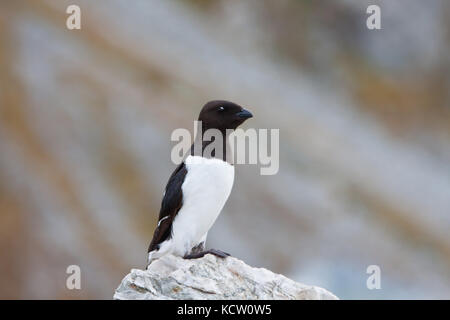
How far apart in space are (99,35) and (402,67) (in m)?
6.03

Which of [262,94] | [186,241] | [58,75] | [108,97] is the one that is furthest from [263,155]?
[186,241]

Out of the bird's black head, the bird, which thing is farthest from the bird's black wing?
the bird's black head

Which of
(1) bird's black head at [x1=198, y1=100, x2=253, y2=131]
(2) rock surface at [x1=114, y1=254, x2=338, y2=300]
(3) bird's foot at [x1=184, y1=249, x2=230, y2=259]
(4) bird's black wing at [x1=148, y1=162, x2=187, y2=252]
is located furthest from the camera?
(4) bird's black wing at [x1=148, y1=162, x2=187, y2=252]

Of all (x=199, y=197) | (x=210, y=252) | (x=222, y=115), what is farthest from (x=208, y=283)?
(x=222, y=115)

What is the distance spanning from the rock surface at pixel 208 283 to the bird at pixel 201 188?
0.44 ft

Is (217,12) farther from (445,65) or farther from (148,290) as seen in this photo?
(148,290)

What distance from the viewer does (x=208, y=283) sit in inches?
221

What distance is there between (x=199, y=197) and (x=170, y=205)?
0.27 meters

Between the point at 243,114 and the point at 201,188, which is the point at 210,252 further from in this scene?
the point at 243,114

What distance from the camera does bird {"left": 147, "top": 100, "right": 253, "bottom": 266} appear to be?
19.4 feet

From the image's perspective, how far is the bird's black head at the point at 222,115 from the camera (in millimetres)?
5953

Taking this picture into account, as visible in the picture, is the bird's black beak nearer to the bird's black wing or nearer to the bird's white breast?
the bird's white breast

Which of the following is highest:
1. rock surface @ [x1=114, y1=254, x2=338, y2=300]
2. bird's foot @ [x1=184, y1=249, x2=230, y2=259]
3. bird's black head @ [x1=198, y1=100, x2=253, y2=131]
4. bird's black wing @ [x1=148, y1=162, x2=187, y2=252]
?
bird's black head @ [x1=198, y1=100, x2=253, y2=131]

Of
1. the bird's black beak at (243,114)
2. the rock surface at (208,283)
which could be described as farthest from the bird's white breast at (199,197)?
the bird's black beak at (243,114)
